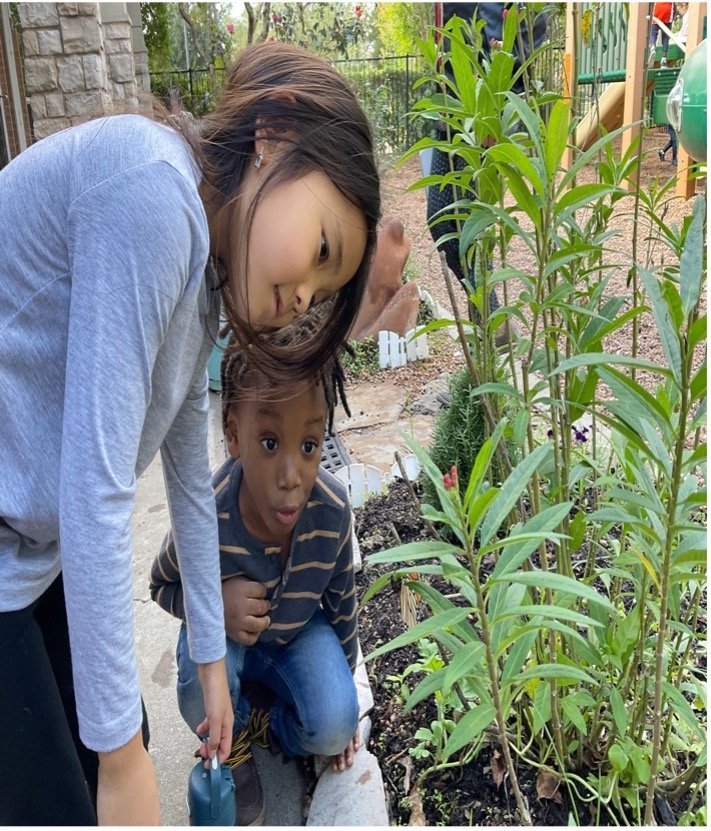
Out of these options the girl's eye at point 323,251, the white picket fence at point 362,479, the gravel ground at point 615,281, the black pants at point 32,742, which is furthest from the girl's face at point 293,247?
the white picket fence at point 362,479

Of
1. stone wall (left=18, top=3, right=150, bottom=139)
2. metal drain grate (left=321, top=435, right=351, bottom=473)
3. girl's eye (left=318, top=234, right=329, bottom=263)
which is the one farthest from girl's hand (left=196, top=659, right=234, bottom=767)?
stone wall (left=18, top=3, right=150, bottom=139)

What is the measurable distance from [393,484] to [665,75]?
279 centimetres

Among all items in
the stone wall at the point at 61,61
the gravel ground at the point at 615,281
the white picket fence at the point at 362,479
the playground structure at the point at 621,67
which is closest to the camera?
the playground structure at the point at 621,67

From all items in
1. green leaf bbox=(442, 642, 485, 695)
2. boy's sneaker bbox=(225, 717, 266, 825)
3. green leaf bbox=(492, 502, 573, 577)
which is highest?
green leaf bbox=(492, 502, 573, 577)

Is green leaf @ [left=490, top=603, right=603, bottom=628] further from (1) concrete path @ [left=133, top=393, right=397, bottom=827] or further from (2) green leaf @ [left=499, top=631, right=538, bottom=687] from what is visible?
(1) concrete path @ [left=133, top=393, right=397, bottom=827]

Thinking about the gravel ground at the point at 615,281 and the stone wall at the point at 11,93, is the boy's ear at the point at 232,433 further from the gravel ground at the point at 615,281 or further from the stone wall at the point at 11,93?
the stone wall at the point at 11,93

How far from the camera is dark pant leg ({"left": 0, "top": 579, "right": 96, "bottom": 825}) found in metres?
1.36

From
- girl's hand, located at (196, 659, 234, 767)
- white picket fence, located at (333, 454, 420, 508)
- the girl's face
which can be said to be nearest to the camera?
the girl's face

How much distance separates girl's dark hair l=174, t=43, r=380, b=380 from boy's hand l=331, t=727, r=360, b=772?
3.54 feet

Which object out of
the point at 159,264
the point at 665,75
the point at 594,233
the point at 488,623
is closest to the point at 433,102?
the point at 594,233

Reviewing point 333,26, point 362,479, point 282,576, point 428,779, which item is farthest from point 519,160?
point 333,26

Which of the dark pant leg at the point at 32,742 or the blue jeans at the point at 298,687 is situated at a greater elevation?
the dark pant leg at the point at 32,742

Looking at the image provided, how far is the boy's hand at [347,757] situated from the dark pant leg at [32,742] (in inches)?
26.9

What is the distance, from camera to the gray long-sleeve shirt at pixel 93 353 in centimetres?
110
